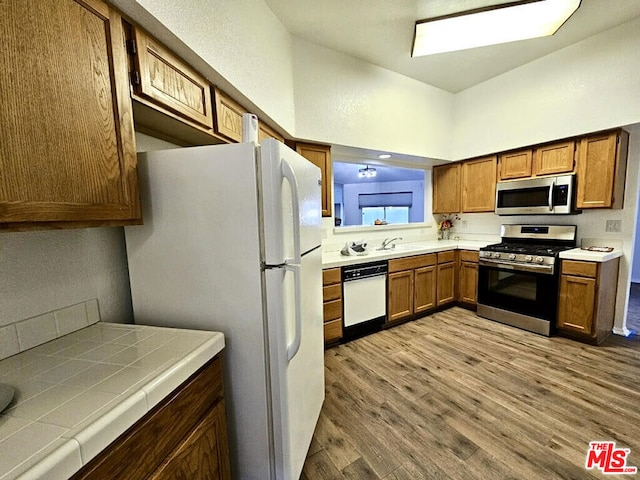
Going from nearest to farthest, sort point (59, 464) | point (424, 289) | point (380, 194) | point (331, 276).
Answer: point (59, 464) → point (331, 276) → point (424, 289) → point (380, 194)

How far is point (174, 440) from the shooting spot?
0.79 m

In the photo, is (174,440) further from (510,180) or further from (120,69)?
(510,180)

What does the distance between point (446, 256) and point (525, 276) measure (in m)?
0.84

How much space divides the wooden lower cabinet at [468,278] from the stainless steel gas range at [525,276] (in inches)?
4.9

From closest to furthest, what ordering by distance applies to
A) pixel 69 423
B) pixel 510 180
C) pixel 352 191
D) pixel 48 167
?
pixel 69 423 < pixel 48 167 < pixel 510 180 < pixel 352 191

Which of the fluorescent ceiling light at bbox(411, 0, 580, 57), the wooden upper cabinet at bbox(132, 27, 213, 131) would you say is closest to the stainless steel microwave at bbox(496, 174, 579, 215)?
the fluorescent ceiling light at bbox(411, 0, 580, 57)

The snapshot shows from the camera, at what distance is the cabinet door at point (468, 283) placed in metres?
3.40

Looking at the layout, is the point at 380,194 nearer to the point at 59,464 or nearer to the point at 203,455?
the point at 203,455

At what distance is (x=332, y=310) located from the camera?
2.65 meters

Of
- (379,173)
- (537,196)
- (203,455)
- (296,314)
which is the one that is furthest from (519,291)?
(203,455)

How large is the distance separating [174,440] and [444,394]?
5.98ft

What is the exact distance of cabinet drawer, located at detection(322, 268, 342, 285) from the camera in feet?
8.41

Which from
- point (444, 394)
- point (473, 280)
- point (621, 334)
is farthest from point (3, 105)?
point (621, 334)

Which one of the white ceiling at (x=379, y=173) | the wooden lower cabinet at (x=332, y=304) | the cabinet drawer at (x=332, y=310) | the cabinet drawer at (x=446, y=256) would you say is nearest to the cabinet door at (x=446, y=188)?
the white ceiling at (x=379, y=173)
